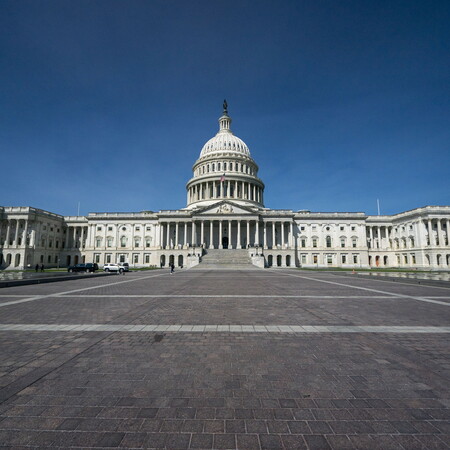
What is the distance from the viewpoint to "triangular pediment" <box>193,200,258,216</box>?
2936 inches

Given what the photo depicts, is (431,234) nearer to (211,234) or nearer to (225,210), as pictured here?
(225,210)

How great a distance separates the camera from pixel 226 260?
61062 millimetres

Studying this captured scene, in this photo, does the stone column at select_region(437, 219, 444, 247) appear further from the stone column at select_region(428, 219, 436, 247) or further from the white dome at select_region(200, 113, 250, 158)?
the white dome at select_region(200, 113, 250, 158)

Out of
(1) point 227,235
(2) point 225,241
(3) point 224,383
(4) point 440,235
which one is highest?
(1) point 227,235

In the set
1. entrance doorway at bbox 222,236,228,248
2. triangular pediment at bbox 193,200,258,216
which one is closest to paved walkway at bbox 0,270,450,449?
triangular pediment at bbox 193,200,258,216

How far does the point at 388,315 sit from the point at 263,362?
6.40 meters

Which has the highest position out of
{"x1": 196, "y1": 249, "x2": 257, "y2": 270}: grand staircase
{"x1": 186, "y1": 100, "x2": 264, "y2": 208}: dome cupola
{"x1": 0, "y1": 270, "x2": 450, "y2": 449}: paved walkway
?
{"x1": 186, "y1": 100, "x2": 264, "y2": 208}: dome cupola

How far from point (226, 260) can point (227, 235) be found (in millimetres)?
20460

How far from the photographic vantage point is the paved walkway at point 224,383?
303 cm

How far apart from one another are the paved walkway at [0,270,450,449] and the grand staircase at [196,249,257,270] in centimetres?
4850

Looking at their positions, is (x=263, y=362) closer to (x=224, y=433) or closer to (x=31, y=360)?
(x=224, y=433)

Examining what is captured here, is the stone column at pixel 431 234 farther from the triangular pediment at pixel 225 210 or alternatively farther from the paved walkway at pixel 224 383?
the paved walkway at pixel 224 383

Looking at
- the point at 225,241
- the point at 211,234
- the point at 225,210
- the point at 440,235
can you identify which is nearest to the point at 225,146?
the point at 225,210

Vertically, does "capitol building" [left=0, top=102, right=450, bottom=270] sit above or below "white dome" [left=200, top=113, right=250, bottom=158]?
below
